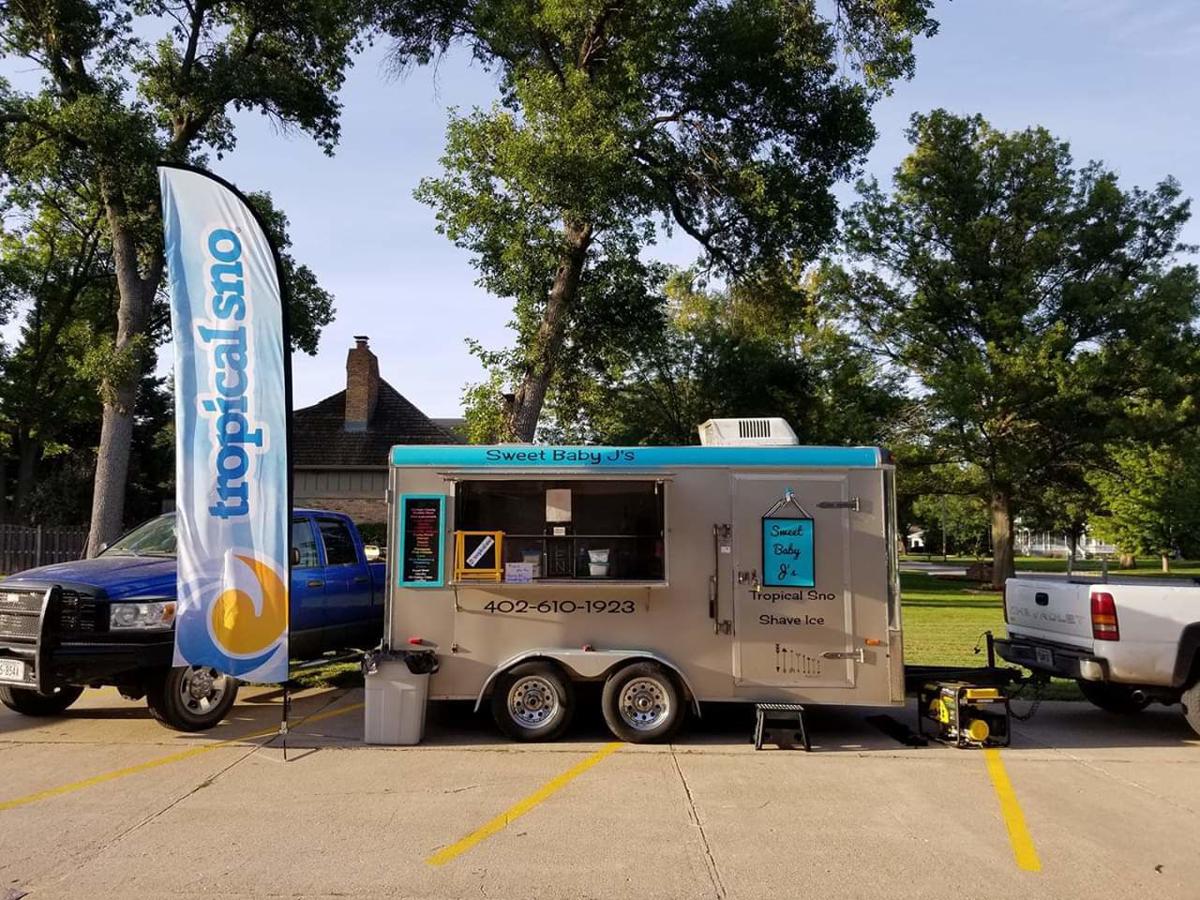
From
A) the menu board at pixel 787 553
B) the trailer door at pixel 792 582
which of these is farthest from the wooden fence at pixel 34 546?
the menu board at pixel 787 553

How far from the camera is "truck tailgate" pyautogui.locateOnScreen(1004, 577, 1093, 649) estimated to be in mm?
8039

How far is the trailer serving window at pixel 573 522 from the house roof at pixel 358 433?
21.1 metres

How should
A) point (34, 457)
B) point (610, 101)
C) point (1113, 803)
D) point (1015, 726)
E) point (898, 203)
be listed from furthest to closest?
point (34, 457)
point (898, 203)
point (610, 101)
point (1015, 726)
point (1113, 803)

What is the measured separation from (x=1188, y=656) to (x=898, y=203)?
24.8 meters

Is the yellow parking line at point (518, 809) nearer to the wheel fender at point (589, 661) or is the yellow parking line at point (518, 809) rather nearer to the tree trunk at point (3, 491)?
the wheel fender at point (589, 661)

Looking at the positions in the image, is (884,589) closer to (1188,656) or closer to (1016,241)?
(1188,656)

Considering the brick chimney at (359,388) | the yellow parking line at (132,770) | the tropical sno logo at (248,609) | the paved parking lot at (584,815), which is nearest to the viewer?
the paved parking lot at (584,815)

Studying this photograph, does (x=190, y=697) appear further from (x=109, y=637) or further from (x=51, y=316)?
(x=51, y=316)

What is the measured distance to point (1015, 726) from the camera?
8.66m

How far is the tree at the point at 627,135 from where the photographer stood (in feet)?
51.1

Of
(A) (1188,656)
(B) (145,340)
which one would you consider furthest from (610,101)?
(A) (1188,656)

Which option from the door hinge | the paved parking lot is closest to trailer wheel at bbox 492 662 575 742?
the paved parking lot

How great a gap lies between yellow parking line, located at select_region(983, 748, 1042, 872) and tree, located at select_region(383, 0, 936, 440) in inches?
424

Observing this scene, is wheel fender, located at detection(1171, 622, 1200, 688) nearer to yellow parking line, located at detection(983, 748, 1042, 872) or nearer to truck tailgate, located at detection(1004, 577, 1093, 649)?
truck tailgate, located at detection(1004, 577, 1093, 649)
